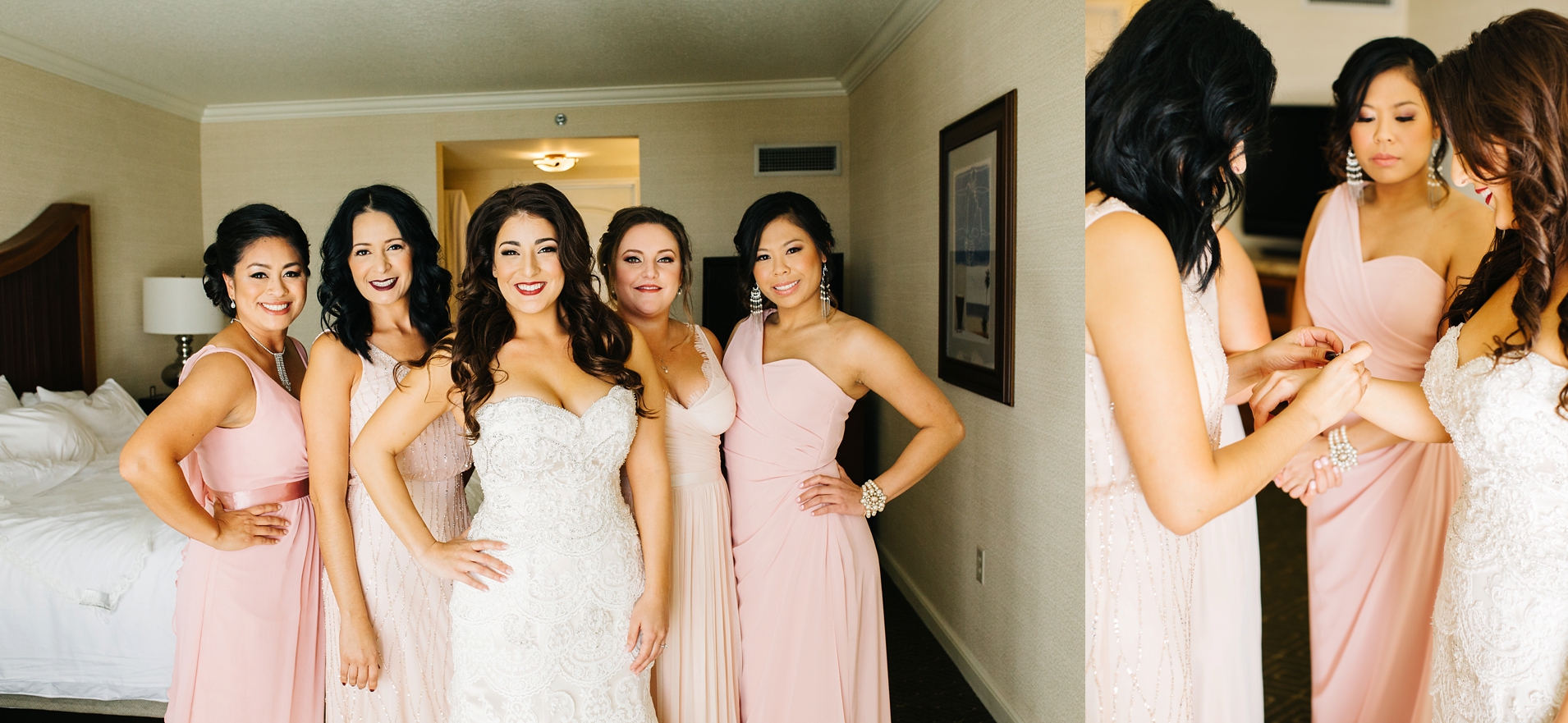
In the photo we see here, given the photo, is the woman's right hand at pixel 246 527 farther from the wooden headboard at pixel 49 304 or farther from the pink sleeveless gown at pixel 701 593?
the pink sleeveless gown at pixel 701 593

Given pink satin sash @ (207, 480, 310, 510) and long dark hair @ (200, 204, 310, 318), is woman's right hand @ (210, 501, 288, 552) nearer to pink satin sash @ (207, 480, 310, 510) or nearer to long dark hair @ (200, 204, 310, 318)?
pink satin sash @ (207, 480, 310, 510)

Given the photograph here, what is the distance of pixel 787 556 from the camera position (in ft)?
5.71

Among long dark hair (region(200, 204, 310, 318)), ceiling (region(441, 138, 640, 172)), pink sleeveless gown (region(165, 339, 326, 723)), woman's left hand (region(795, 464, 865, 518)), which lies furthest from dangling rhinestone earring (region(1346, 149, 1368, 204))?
pink sleeveless gown (region(165, 339, 326, 723))

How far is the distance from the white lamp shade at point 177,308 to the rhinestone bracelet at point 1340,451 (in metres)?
2.06

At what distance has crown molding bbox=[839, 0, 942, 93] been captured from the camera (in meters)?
1.55

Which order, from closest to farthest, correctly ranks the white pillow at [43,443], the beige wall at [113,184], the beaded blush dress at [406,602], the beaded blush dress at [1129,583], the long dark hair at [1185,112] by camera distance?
the long dark hair at [1185,112], the beaded blush dress at [1129,583], the beige wall at [113,184], the beaded blush dress at [406,602], the white pillow at [43,443]

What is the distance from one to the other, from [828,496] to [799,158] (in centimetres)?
76

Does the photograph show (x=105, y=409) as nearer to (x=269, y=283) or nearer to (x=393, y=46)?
(x=269, y=283)

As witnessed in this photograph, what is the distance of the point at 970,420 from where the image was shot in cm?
153

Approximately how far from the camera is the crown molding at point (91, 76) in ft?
4.86

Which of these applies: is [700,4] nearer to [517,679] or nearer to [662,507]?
[662,507]

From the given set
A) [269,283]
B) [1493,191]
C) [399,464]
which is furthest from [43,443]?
[1493,191]

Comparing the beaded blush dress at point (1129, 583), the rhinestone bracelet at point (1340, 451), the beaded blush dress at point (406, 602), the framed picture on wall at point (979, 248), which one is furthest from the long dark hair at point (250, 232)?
the rhinestone bracelet at point (1340, 451)

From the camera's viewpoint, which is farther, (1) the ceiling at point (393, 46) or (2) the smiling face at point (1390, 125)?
(1) the ceiling at point (393, 46)
